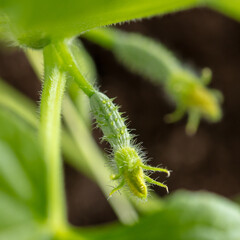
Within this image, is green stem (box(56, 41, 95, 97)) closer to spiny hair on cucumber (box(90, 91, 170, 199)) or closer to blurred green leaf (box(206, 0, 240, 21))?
spiny hair on cucumber (box(90, 91, 170, 199))

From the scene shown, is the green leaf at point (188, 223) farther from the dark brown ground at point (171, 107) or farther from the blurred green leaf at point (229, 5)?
the dark brown ground at point (171, 107)

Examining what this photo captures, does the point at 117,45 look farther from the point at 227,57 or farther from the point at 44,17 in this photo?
the point at 227,57

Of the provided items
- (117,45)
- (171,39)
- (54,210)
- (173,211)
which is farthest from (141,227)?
(171,39)

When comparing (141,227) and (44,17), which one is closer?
(44,17)

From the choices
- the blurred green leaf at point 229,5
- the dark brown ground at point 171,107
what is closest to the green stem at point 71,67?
the blurred green leaf at point 229,5

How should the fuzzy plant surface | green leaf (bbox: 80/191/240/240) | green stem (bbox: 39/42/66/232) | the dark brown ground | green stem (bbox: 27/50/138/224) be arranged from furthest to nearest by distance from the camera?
the dark brown ground, green stem (bbox: 27/50/138/224), the fuzzy plant surface, green leaf (bbox: 80/191/240/240), green stem (bbox: 39/42/66/232)

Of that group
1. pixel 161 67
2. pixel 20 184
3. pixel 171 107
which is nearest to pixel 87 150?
pixel 161 67

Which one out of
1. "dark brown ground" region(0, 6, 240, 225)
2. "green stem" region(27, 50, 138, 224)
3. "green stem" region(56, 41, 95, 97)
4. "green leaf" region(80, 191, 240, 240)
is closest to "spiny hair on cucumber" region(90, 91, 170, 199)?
"green stem" region(56, 41, 95, 97)
